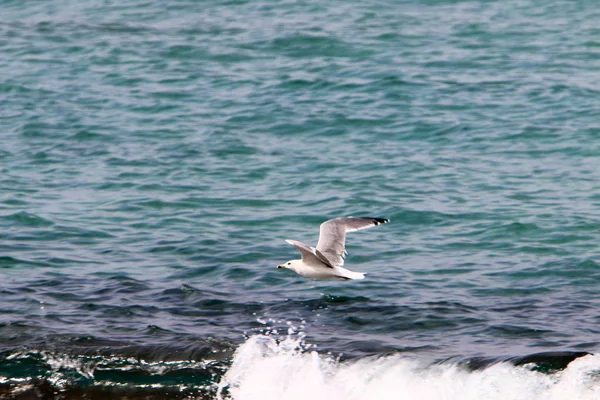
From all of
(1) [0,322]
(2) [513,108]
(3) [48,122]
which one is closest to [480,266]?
(1) [0,322]

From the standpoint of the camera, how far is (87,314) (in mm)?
11430

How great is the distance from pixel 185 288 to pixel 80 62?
12452 mm

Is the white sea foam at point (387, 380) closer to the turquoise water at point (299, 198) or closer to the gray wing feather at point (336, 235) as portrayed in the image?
the turquoise water at point (299, 198)

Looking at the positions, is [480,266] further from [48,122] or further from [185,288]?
[48,122]

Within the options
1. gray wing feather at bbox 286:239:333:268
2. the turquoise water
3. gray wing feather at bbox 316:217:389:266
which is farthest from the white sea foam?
gray wing feather at bbox 316:217:389:266

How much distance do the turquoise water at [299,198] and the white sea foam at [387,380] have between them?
2 centimetres

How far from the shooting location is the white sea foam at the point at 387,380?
31.0ft

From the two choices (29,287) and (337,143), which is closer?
(29,287)

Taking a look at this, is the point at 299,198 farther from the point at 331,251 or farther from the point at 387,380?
the point at 387,380

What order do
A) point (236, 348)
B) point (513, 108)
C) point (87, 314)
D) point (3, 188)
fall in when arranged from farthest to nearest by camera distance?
1. point (513, 108)
2. point (3, 188)
3. point (87, 314)
4. point (236, 348)

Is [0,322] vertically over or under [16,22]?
under

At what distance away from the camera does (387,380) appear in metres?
9.79

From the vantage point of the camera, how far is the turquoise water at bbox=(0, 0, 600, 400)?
10219 millimetres

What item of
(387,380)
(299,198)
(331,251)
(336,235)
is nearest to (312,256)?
(331,251)
